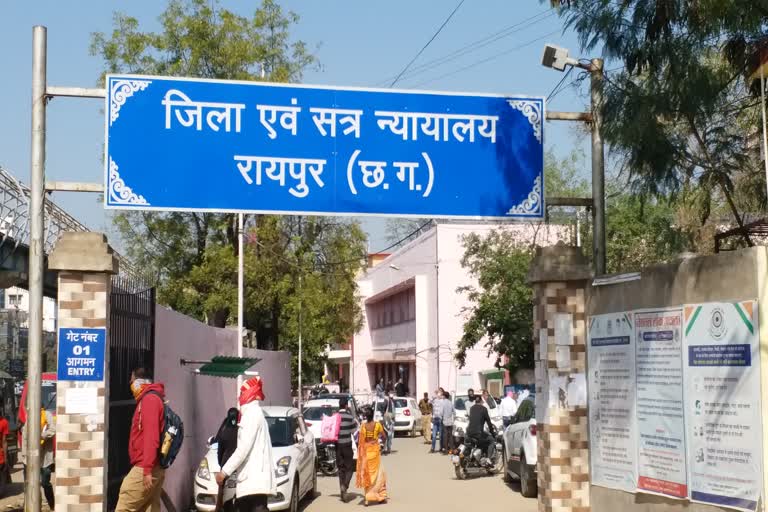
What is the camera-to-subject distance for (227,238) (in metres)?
36.2

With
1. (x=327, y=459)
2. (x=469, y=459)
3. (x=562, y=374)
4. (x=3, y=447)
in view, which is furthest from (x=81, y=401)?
(x=327, y=459)

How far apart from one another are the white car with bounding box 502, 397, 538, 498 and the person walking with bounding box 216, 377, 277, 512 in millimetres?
8923

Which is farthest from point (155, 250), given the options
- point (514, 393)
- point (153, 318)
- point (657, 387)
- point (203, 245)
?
point (657, 387)

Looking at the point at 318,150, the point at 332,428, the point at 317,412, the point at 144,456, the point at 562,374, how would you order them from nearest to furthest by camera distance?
1. the point at 144,456
2. the point at 318,150
3. the point at 562,374
4. the point at 332,428
5. the point at 317,412

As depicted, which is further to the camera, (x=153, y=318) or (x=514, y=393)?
(x=514, y=393)

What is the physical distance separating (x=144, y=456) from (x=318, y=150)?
3642mm

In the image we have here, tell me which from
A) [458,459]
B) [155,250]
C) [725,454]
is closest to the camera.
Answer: [725,454]

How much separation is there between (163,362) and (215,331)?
600cm

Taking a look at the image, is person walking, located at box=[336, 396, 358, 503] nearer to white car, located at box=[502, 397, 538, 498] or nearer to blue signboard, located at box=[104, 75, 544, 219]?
white car, located at box=[502, 397, 538, 498]

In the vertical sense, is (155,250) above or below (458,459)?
above

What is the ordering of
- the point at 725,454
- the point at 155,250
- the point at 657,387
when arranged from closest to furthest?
the point at 725,454 → the point at 657,387 → the point at 155,250

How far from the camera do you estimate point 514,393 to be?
31.7 metres

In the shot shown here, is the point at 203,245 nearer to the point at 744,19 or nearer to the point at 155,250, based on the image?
the point at 155,250

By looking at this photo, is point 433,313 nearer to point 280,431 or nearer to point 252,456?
point 280,431
